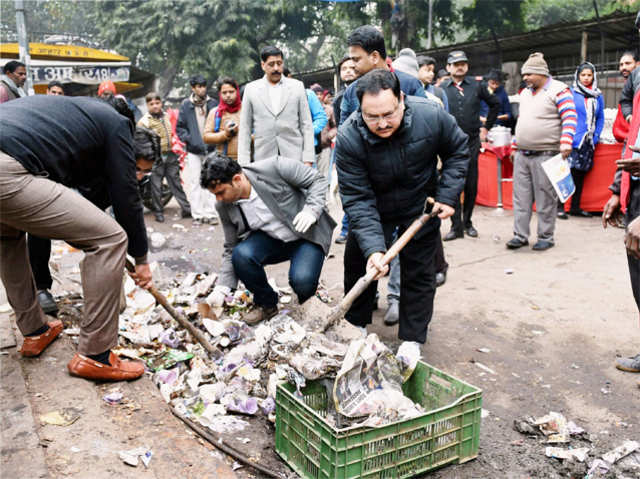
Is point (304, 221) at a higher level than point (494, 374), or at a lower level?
higher

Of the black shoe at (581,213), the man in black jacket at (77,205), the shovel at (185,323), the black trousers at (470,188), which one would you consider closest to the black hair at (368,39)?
the man in black jacket at (77,205)

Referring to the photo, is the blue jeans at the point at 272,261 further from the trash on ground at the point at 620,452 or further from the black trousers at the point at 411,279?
the trash on ground at the point at 620,452

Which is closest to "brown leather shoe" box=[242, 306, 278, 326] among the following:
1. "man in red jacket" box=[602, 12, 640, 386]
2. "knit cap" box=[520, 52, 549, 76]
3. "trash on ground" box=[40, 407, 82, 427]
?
"trash on ground" box=[40, 407, 82, 427]

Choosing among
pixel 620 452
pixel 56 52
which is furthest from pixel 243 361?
pixel 56 52

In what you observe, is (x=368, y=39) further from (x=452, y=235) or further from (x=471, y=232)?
(x=471, y=232)

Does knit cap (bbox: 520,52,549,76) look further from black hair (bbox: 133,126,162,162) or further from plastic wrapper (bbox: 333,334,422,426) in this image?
plastic wrapper (bbox: 333,334,422,426)

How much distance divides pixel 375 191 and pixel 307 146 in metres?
2.59

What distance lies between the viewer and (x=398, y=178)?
3410 millimetres

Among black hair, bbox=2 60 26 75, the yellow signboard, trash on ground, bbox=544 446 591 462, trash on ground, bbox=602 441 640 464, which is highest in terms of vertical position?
the yellow signboard

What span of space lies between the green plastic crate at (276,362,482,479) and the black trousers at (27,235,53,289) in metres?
2.19

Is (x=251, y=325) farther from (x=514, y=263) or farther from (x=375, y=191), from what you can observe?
(x=514, y=263)

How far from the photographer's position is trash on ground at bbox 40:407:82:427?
2598 mm

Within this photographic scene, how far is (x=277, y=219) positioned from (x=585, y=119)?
5.24 metres

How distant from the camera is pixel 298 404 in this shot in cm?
245
